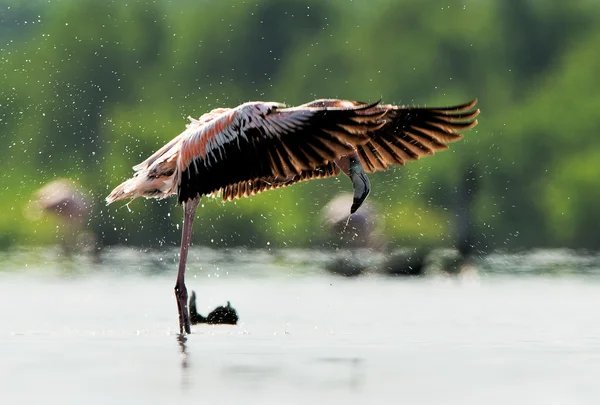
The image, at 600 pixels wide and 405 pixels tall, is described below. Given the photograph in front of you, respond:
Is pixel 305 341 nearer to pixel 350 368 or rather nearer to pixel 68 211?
pixel 350 368

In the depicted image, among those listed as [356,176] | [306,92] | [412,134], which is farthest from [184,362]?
[306,92]

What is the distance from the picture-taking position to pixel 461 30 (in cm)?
4422

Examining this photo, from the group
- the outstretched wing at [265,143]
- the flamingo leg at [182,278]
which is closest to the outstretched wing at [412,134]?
the outstretched wing at [265,143]

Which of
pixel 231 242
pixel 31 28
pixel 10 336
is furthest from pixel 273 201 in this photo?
pixel 10 336

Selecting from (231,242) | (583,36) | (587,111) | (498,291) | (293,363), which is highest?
(583,36)

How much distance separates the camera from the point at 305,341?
11.3 metres

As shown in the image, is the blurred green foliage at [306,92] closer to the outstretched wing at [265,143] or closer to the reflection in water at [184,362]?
the outstretched wing at [265,143]

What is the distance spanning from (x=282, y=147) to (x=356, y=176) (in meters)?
0.97

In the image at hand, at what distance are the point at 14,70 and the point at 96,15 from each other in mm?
2940

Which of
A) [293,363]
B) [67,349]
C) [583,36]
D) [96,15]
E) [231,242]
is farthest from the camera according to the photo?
[96,15]

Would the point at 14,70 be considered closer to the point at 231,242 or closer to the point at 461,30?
the point at 461,30

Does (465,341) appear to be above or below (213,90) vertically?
below

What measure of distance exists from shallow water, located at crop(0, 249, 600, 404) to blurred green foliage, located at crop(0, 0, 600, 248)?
14.1 m

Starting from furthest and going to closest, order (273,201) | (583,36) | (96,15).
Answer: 1. (96,15)
2. (583,36)
3. (273,201)
